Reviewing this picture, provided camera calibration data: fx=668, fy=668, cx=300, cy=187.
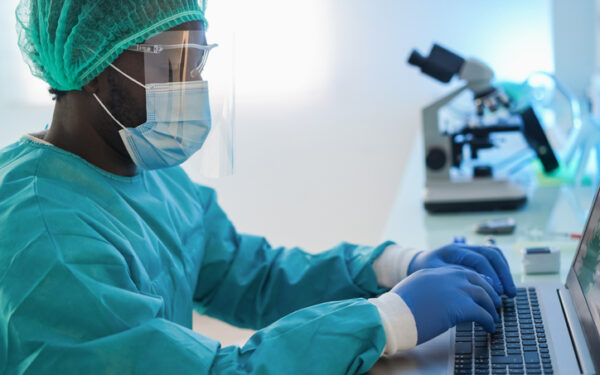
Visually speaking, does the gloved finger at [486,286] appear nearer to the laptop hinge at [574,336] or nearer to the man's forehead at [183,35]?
the laptop hinge at [574,336]

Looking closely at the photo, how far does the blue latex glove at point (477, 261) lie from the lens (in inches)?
45.6

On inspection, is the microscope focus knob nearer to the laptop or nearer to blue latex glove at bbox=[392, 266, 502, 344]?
the laptop

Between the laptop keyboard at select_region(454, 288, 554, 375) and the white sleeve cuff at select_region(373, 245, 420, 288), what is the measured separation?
20 centimetres

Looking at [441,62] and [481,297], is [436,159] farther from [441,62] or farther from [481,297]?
[481,297]

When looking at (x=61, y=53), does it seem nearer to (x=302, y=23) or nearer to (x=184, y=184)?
(x=184, y=184)

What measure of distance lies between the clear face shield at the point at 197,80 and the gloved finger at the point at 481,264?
18.7 inches

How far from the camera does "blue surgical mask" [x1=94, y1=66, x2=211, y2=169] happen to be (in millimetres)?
1134

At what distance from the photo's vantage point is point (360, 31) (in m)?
3.17

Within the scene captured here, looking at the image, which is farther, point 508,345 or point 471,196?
point 471,196

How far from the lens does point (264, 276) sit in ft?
4.63

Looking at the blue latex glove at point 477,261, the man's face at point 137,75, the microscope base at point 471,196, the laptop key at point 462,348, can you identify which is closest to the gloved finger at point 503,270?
the blue latex glove at point 477,261

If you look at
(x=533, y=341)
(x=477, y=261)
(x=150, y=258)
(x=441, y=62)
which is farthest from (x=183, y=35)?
(x=441, y=62)

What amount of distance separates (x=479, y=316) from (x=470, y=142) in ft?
3.67

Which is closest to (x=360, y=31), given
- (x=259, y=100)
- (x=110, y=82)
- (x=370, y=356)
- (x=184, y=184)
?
(x=259, y=100)
